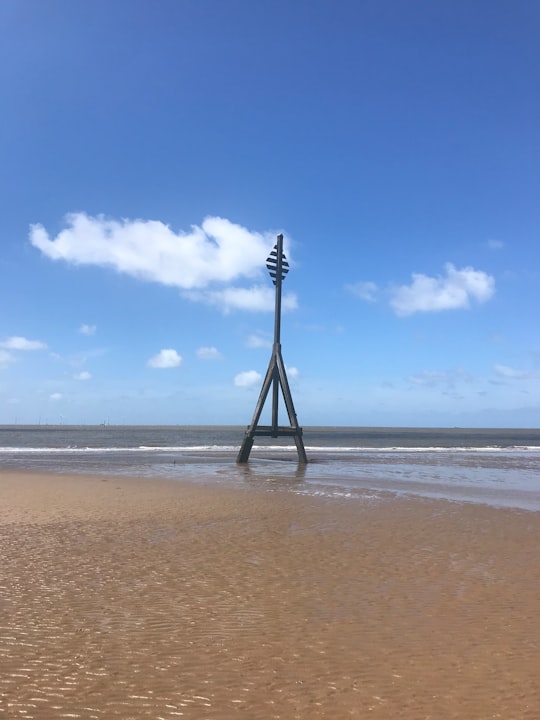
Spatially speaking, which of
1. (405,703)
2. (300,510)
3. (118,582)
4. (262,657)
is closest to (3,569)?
(118,582)

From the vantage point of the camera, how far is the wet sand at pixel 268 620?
13.8 ft

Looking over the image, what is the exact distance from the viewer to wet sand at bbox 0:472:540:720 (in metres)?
4.21

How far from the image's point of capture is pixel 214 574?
7.69m

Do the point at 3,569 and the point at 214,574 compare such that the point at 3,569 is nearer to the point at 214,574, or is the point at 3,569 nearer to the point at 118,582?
the point at 118,582

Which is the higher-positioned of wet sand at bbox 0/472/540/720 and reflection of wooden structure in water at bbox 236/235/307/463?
reflection of wooden structure in water at bbox 236/235/307/463

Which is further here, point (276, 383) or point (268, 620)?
point (276, 383)

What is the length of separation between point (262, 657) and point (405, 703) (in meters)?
1.37

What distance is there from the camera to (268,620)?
5.90 meters

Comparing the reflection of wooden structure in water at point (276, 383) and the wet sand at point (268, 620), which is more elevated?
the reflection of wooden structure in water at point (276, 383)

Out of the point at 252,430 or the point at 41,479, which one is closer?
the point at 41,479

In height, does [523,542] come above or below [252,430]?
below

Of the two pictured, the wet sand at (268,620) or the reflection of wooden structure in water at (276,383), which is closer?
the wet sand at (268,620)

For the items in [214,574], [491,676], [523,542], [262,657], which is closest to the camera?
[491,676]

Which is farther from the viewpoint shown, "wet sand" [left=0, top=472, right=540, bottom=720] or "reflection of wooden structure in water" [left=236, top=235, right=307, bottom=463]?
"reflection of wooden structure in water" [left=236, top=235, right=307, bottom=463]
